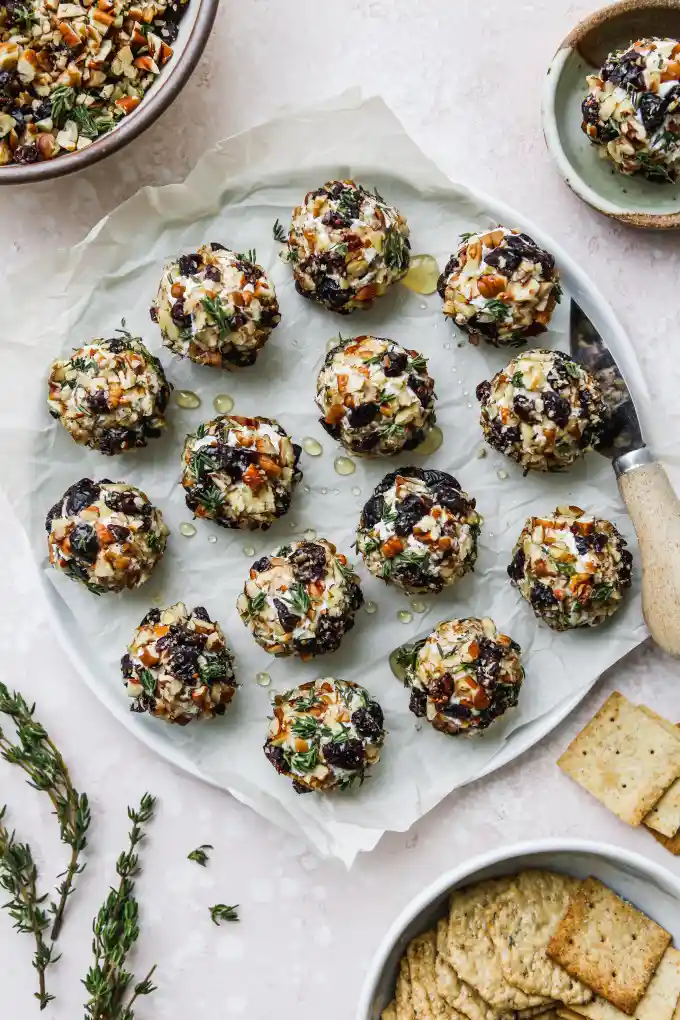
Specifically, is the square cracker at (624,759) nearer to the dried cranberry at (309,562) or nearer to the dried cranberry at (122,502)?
the dried cranberry at (309,562)

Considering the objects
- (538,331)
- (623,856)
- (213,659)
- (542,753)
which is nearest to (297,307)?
(538,331)

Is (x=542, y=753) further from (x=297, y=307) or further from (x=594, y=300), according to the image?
(x=297, y=307)

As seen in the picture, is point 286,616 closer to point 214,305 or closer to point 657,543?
point 214,305

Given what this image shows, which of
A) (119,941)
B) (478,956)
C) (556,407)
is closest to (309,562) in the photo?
(556,407)

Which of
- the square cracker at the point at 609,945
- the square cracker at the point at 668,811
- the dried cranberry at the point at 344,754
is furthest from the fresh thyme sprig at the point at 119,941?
the square cracker at the point at 668,811

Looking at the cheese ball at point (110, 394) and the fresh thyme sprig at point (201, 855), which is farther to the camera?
the fresh thyme sprig at point (201, 855)

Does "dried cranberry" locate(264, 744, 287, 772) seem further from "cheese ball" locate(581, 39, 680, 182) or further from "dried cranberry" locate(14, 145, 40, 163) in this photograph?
"cheese ball" locate(581, 39, 680, 182)

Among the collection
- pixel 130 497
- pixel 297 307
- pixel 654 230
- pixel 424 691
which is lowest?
pixel 424 691
